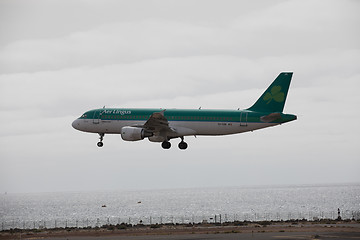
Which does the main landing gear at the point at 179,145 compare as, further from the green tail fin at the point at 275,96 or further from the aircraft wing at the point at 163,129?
the green tail fin at the point at 275,96

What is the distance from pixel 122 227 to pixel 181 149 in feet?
59.5

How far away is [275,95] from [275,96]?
0.45 ft

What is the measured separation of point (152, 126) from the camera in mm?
71000

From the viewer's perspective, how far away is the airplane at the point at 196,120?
6950cm

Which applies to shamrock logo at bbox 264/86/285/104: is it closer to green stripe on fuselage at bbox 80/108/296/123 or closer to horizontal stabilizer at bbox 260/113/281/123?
green stripe on fuselage at bbox 80/108/296/123

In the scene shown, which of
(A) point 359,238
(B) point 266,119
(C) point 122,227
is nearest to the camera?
(A) point 359,238

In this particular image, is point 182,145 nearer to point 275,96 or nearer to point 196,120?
point 196,120

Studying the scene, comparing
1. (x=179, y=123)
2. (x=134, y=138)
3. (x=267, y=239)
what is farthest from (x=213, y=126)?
(x=267, y=239)

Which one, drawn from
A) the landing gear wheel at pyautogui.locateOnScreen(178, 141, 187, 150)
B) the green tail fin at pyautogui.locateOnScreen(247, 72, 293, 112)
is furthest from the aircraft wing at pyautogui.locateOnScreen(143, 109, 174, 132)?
the green tail fin at pyautogui.locateOnScreen(247, 72, 293, 112)

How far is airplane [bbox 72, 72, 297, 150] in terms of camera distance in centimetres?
6950

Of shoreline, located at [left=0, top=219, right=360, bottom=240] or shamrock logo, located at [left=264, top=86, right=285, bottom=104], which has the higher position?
shamrock logo, located at [left=264, top=86, right=285, bottom=104]

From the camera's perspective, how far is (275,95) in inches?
2793

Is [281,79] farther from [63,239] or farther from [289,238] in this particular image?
[63,239]

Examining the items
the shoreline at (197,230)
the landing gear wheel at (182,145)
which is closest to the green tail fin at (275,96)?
the landing gear wheel at (182,145)
